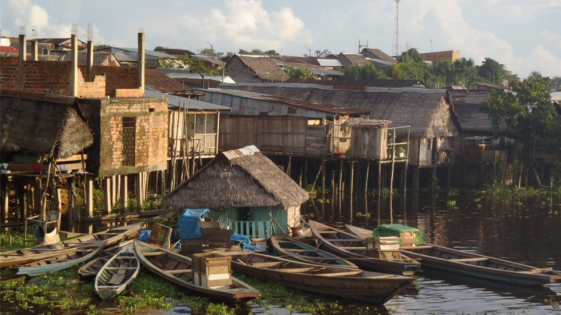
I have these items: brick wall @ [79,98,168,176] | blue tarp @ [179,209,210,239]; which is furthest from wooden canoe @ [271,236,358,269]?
brick wall @ [79,98,168,176]

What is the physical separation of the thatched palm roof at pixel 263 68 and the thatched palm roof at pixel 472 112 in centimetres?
1455

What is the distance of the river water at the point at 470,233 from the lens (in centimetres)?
2025

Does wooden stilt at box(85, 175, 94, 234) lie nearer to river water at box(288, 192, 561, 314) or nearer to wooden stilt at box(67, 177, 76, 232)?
wooden stilt at box(67, 177, 76, 232)

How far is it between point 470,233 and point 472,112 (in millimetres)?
17317

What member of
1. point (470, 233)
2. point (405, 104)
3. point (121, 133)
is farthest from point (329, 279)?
point (405, 104)

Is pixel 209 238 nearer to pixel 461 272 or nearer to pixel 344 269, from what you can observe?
pixel 344 269

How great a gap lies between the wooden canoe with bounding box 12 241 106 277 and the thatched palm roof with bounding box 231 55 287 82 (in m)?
37.7

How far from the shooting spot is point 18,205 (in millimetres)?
28000

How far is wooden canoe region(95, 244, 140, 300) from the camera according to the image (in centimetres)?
1848

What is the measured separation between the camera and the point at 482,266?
22797mm

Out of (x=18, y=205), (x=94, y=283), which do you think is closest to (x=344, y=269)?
(x=94, y=283)

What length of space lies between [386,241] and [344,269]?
7.65ft

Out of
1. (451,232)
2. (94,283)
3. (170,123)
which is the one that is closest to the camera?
(94,283)

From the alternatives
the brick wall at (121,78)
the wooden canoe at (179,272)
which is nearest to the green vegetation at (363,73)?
the brick wall at (121,78)
